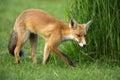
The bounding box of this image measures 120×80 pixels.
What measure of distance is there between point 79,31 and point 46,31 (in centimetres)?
86

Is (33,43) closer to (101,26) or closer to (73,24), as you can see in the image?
(73,24)

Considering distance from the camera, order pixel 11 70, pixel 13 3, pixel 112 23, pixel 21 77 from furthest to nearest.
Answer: pixel 13 3
pixel 112 23
pixel 11 70
pixel 21 77

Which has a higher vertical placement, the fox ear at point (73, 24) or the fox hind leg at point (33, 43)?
the fox ear at point (73, 24)

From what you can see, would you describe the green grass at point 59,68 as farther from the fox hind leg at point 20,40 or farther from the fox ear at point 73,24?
the fox ear at point 73,24

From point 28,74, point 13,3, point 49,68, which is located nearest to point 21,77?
point 28,74

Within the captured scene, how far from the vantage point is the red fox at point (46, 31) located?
12.0m

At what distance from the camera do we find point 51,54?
1316 cm

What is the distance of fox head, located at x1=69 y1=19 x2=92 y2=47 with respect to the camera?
11821 mm

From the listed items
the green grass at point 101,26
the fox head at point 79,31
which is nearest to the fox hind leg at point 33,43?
the green grass at point 101,26

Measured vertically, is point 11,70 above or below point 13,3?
above

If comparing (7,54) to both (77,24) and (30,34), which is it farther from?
(77,24)

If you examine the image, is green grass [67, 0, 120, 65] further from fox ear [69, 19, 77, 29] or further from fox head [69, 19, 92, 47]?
fox ear [69, 19, 77, 29]

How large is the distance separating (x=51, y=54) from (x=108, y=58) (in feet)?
5.71

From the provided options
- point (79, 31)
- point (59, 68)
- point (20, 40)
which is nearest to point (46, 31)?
point (20, 40)
